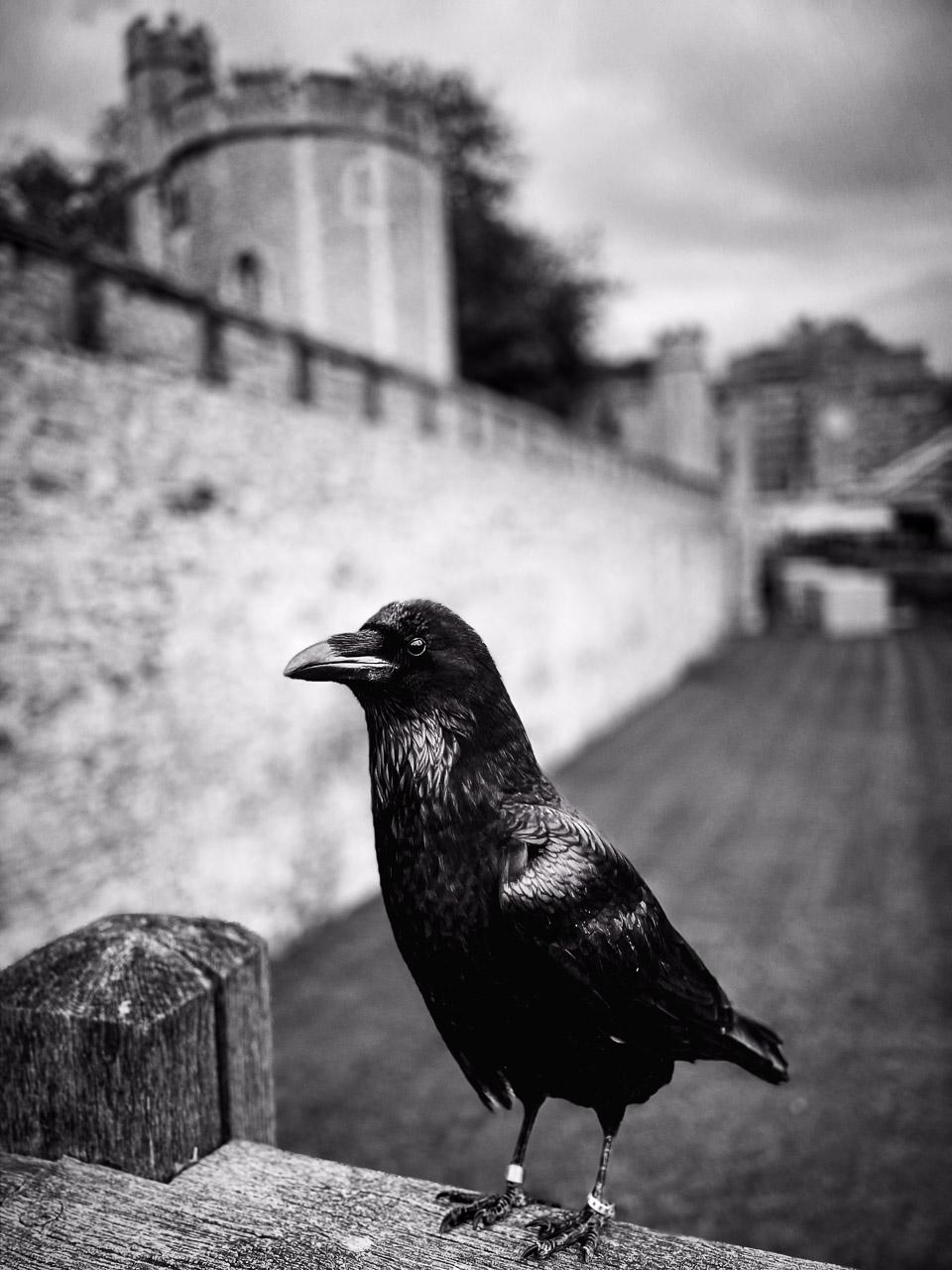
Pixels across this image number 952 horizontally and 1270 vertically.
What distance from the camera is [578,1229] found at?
3.58ft

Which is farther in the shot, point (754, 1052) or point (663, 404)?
point (663, 404)

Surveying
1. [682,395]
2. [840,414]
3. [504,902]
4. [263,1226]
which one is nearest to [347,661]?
[504,902]

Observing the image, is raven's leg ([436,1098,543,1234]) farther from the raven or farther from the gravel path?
the gravel path

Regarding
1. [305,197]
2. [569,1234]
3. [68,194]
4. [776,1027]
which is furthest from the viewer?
[68,194]

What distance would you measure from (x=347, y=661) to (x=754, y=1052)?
0.82 meters

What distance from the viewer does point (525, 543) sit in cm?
1308

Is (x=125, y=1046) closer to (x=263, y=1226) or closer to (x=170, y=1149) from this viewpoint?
(x=170, y=1149)

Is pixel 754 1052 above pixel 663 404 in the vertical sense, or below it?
below

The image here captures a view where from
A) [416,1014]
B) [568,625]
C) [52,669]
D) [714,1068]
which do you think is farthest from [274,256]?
[714,1068]

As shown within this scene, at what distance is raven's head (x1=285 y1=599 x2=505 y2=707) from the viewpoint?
115 cm

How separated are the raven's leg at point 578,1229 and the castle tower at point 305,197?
14.1m

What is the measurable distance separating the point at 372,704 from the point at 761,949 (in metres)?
7.59

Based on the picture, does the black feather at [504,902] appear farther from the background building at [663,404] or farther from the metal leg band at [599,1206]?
the background building at [663,404]

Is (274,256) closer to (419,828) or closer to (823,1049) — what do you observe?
(823,1049)
